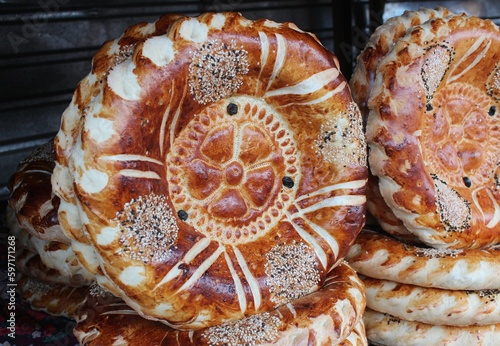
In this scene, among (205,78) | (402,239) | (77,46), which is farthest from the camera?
(77,46)

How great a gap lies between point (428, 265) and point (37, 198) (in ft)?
4.48

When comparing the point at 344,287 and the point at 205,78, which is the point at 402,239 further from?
the point at 205,78

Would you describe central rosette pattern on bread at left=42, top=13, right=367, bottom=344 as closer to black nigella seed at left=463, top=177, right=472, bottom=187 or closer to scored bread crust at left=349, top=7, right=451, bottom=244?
scored bread crust at left=349, top=7, right=451, bottom=244

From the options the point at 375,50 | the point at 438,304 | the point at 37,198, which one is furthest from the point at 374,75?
the point at 37,198

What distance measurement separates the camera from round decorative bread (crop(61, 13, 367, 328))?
1.47m

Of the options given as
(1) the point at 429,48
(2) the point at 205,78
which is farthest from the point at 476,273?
(2) the point at 205,78

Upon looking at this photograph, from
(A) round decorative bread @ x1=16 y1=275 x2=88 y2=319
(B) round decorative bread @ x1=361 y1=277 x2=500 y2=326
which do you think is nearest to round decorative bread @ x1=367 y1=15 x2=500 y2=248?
(B) round decorative bread @ x1=361 y1=277 x2=500 y2=326

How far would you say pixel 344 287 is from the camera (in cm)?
178

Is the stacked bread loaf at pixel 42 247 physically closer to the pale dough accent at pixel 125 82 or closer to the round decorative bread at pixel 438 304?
the pale dough accent at pixel 125 82

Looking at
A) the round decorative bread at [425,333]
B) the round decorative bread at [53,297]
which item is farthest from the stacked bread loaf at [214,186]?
the round decorative bread at [53,297]

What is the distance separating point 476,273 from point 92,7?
2773mm

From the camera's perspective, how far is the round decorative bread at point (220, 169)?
1.47 metres

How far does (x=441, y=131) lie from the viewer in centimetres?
217

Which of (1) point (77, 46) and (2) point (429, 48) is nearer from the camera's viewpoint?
(2) point (429, 48)
